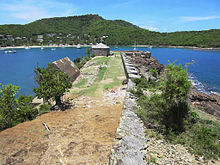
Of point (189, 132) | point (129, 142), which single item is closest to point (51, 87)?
point (129, 142)

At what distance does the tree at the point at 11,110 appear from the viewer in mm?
9174

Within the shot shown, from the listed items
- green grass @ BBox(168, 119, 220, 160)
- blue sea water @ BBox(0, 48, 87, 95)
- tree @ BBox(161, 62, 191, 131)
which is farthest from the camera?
blue sea water @ BBox(0, 48, 87, 95)

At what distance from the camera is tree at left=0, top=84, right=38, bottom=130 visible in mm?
9174

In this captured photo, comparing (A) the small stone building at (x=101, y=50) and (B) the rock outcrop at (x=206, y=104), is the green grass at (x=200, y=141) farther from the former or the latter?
(A) the small stone building at (x=101, y=50)

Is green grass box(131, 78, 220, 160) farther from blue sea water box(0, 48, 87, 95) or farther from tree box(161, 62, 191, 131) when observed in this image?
blue sea water box(0, 48, 87, 95)

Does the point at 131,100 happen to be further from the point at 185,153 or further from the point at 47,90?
the point at 47,90

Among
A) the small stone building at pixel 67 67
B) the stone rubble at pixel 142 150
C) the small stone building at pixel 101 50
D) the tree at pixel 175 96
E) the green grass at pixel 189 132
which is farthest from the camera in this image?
the small stone building at pixel 101 50

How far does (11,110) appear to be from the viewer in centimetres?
953

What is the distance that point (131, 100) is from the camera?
31.5 ft

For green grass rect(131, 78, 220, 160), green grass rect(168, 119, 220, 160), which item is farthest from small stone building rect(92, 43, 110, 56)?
green grass rect(168, 119, 220, 160)

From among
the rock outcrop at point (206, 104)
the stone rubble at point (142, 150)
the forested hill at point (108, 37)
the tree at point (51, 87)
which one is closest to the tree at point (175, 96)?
the stone rubble at point (142, 150)

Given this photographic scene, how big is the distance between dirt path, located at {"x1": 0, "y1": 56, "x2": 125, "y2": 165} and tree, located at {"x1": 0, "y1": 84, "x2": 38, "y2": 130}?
1.43 metres

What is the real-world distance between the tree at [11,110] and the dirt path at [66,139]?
4.68 ft

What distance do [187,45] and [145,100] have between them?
113 meters
